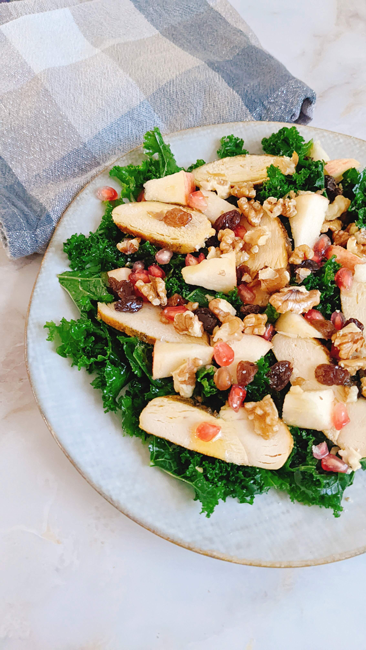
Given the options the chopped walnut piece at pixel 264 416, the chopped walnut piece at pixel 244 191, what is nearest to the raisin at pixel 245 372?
the chopped walnut piece at pixel 264 416

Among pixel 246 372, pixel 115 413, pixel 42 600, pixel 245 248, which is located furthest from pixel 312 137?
pixel 42 600

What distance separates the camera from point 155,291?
277 cm

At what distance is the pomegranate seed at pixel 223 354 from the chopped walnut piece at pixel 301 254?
690 millimetres

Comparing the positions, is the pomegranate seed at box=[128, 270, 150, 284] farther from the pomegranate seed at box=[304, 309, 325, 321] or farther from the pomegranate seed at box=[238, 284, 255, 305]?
the pomegranate seed at box=[304, 309, 325, 321]

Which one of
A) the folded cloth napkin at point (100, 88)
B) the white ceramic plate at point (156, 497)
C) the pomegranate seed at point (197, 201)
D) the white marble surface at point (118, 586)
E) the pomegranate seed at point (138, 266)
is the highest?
the folded cloth napkin at point (100, 88)

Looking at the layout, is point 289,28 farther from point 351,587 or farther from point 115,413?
point 351,587

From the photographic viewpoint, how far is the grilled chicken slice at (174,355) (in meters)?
2.53

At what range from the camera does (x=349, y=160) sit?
10.3 ft

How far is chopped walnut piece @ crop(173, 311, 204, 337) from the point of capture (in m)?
2.57

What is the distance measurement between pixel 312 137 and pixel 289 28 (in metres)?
1.99

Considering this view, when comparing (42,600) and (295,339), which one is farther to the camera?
(295,339)

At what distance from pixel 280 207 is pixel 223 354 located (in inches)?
40.7

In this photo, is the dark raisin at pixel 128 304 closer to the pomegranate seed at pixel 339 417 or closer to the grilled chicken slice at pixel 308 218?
the grilled chicken slice at pixel 308 218

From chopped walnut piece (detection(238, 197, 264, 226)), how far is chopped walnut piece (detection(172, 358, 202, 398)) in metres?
1.01
